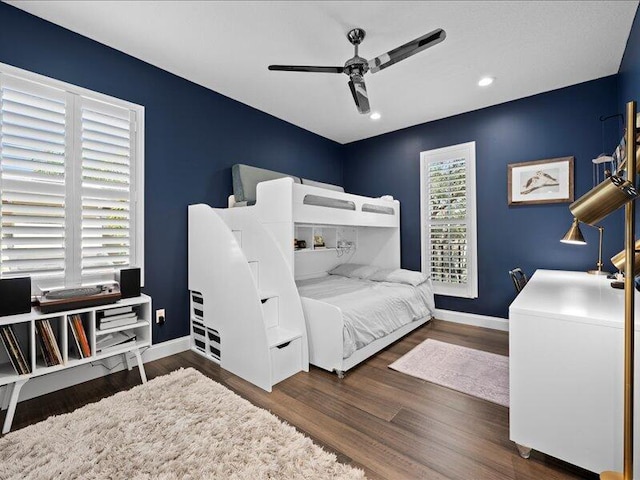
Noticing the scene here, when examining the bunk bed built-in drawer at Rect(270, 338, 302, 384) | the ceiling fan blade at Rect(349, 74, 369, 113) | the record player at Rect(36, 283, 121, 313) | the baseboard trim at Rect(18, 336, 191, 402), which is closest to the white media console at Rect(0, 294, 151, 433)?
the record player at Rect(36, 283, 121, 313)

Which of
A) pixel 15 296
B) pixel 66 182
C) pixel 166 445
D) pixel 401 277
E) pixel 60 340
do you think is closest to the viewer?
pixel 166 445

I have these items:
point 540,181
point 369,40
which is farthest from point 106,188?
point 540,181

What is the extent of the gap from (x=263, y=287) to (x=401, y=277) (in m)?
1.75

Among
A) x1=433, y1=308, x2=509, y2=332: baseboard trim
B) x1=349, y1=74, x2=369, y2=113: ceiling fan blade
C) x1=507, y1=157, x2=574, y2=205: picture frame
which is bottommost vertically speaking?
x1=433, y1=308, x2=509, y2=332: baseboard trim

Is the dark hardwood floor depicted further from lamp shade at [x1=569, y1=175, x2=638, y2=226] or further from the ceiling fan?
the ceiling fan

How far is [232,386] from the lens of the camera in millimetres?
2256

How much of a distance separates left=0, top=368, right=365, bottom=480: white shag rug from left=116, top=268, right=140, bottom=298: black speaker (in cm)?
72

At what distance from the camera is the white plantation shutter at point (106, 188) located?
2.35 meters

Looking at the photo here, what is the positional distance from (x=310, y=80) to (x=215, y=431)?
3022 mm

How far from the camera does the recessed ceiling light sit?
293cm

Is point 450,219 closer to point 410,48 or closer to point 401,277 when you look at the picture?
point 401,277

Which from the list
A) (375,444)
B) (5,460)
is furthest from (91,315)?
(375,444)

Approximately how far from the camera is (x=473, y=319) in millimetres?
3691

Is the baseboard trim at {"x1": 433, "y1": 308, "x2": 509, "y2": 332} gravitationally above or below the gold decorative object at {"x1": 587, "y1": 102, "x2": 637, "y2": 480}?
below
